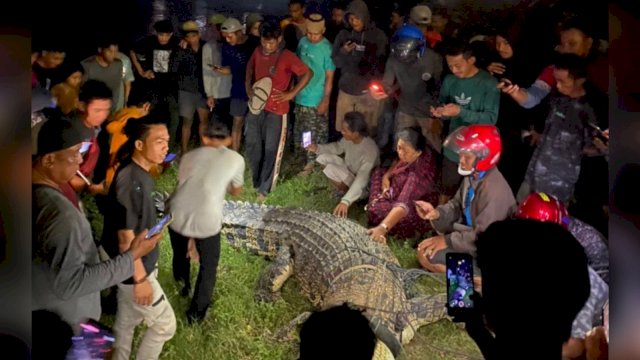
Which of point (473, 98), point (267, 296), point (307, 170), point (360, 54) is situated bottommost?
point (267, 296)

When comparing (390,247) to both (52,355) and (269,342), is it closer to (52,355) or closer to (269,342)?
(269,342)

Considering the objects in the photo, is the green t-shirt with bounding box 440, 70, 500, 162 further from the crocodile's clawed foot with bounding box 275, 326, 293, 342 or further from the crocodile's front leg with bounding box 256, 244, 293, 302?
the crocodile's clawed foot with bounding box 275, 326, 293, 342

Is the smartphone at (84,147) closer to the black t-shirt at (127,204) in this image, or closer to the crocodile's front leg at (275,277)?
the black t-shirt at (127,204)

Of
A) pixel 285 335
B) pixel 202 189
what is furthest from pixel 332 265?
pixel 202 189

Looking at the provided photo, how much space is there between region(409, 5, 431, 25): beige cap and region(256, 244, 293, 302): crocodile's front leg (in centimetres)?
140

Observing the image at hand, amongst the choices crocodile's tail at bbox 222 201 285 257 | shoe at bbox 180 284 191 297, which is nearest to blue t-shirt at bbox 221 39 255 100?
crocodile's tail at bbox 222 201 285 257

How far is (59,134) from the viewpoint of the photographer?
11.7 ft

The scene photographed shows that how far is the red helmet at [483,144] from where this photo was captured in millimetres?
3752

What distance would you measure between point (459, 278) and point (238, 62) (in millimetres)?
1609

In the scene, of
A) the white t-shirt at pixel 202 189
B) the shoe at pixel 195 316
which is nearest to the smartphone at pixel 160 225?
the white t-shirt at pixel 202 189

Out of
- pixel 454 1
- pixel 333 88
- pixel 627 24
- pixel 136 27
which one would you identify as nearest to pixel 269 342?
pixel 333 88

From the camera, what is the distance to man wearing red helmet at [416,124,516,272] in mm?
3752

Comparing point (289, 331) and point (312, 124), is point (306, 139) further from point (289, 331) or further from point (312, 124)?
point (289, 331)

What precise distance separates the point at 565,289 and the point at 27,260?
2.57 meters
